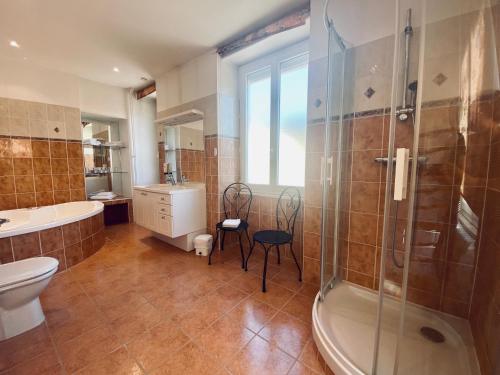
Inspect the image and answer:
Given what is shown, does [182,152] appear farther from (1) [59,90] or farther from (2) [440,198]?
(2) [440,198]

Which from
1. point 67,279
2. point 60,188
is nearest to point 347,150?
point 67,279

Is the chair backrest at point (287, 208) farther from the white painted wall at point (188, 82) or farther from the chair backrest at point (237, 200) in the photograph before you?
the white painted wall at point (188, 82)

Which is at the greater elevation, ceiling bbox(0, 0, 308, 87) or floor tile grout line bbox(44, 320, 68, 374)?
ceiling bbox(0, 0, 308, 87)

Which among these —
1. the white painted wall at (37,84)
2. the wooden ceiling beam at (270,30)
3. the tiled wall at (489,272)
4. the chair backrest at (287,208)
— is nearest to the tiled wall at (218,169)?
the chair backrest at (287,208)

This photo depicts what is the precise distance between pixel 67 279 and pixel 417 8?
3.59 m

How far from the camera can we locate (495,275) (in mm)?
1015

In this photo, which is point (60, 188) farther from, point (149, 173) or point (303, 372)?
Answer: point (303, 372)

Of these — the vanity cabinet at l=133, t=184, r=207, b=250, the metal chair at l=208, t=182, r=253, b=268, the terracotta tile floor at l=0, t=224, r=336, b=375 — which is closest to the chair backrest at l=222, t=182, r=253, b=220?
the metal chair at l=208, t=182, r=253, b=268

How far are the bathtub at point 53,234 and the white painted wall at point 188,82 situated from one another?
6.25 ft

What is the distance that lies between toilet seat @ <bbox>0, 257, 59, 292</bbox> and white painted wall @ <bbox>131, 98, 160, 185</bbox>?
2602 mm

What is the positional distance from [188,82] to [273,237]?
7.98ft

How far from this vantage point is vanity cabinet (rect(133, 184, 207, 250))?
2490 millimetres

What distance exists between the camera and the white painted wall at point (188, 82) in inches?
105

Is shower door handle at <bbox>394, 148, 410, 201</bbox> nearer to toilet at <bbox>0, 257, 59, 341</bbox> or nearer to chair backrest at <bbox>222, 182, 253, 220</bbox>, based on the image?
chair backrest at <bbox>222, 182, 253, 220</bbox>
